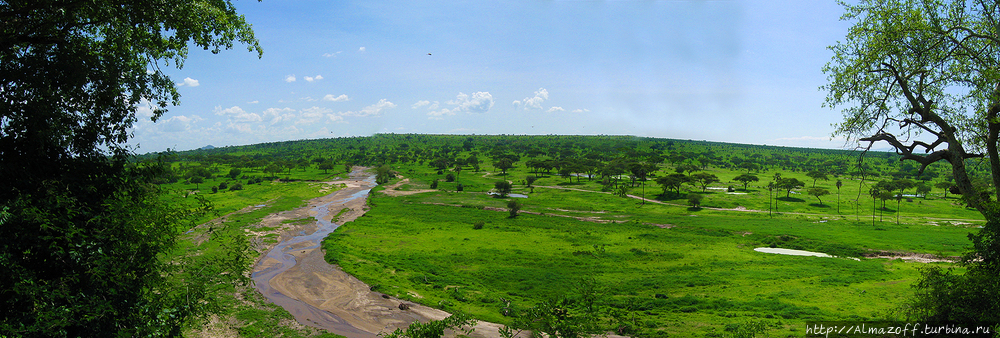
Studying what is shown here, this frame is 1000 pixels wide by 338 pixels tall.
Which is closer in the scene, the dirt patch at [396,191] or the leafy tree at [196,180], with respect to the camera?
the dirt patch at [396,191]

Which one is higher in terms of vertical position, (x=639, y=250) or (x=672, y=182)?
(x=672, y=182)

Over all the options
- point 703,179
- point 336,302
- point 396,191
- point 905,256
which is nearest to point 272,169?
point 396,191

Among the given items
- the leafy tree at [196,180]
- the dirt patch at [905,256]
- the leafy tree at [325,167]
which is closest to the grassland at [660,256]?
the dirt patch at [905,256]

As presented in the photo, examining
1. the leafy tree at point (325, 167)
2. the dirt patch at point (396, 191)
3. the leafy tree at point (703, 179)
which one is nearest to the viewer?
the dirt patch at point (396, 191)

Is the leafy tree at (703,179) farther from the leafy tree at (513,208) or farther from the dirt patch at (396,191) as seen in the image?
the dirt patch at (396,191)

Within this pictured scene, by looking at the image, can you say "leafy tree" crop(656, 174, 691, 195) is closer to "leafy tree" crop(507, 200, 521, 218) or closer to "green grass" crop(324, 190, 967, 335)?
"green grass" crop(324, 190, 967, 335)

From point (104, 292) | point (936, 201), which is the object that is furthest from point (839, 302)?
point (936, 201)

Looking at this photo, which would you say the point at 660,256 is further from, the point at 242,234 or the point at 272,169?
the point at 272,169
